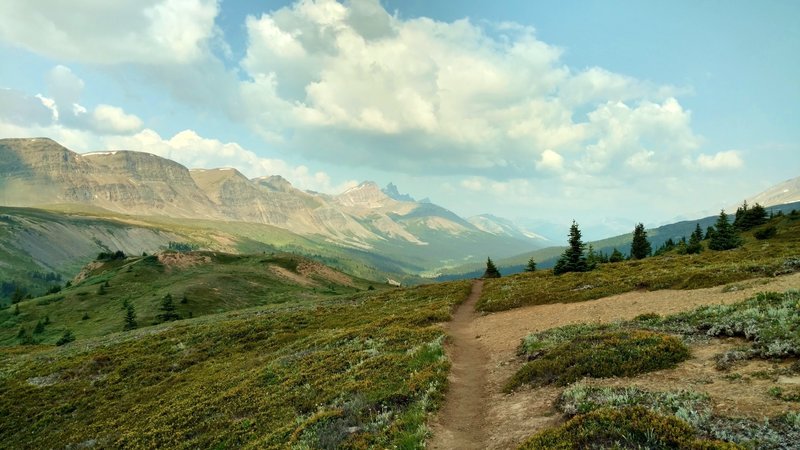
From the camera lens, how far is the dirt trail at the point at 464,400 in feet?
46.3

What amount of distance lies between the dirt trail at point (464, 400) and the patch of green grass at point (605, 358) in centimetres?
183

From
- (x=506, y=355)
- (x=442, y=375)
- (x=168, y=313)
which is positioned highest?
(x=442, y=375)

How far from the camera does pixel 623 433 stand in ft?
34.9

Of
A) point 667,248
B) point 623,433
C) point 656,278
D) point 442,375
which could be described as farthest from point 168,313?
point 667,248

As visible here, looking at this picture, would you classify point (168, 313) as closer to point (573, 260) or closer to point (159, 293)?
point (159, 293)

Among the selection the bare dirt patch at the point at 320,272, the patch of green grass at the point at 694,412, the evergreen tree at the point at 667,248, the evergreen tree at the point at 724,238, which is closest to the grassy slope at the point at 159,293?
the bare dirt patch at the point at 320,272

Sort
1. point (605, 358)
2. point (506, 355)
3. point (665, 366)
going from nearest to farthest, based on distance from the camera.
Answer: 1. point (665, 366)
2. point (605, 358)
3. point (506, 355)

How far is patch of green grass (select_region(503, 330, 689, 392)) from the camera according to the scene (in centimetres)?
1609

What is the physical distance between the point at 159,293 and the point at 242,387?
81.6m

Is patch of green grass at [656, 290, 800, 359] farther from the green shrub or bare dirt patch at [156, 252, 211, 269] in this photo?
bare dirt patch at [156, 252, 211, 269]

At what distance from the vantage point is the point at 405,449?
13359mm

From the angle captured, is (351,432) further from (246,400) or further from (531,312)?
(531,312)

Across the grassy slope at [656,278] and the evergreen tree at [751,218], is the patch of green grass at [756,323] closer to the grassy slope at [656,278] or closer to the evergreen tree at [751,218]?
the grassy slope at [656,278]

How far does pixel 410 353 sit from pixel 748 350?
1535cm
